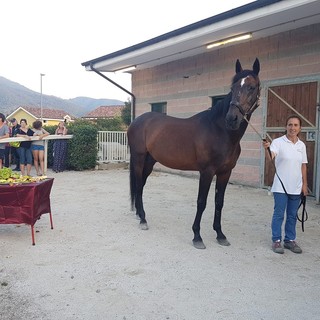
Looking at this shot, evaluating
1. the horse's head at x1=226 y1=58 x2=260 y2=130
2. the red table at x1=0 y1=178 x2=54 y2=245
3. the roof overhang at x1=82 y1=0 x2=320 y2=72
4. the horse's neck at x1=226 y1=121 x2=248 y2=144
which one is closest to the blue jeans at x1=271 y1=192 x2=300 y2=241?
the horse's neck at x1=226 y1=121 x2=248 y2=144

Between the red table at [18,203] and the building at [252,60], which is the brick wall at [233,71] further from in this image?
the red table at [18,203]

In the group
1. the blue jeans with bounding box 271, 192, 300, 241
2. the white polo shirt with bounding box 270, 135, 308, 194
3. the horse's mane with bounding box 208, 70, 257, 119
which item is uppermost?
the horse's mane with bounding box 208, 70, 257, 119

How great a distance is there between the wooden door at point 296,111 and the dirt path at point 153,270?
1.63 meters

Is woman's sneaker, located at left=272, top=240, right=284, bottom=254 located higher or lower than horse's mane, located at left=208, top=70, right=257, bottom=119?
lower

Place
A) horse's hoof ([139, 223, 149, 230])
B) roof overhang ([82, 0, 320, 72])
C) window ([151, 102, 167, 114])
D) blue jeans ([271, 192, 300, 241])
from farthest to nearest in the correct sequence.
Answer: window ([151, 102, 167, 114]) → roof overhang ([82, 0, 320, 72]) → horse's hoof ([139, 223, 149, 230]) → blue jeans ([271, 192, 300, 241])

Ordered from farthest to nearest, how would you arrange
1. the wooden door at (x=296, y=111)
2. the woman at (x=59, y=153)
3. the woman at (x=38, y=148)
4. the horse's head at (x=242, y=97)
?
the woman at (x=59, y=153) < the woman at (x=38, y=148) < the wooden door at (x=296, y=111) < the horse's head at (x=242, y=97)

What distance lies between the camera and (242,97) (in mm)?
3504

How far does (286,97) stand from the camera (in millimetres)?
7145

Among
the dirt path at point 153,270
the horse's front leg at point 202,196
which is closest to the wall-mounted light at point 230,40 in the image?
the dirt path at point 153,270

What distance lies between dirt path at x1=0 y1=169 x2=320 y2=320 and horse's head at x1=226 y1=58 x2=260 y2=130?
1.55 m

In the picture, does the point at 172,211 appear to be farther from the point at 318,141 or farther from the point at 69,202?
the point at 318,141

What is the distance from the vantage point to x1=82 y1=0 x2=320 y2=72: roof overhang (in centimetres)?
576

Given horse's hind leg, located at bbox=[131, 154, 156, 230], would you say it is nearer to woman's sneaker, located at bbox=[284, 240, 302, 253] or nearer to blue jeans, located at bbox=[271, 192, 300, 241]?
blue jeans, located at bbox=[271, 192, 300, 241]

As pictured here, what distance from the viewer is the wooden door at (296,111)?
6629 millimetres
